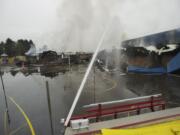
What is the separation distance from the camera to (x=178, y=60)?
2364cm

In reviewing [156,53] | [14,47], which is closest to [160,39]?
[156,53]

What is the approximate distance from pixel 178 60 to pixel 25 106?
64.2 ft

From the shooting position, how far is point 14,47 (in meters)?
89.8

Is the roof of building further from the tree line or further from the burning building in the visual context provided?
the tree line

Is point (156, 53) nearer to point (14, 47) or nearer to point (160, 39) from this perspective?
point (160, 39)

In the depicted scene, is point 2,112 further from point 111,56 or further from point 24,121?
point 111,56

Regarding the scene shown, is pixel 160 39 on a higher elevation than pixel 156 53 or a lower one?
higher

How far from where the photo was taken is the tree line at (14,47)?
87.6 meters

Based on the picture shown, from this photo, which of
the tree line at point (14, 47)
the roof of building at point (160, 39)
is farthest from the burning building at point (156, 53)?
the tree line at point (14, 47)

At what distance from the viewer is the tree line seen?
87.6 meters

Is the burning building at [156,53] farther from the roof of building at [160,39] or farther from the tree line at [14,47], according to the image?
the tree line at [14,47]

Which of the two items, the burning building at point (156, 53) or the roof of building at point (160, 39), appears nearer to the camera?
the roof of building at point (160, 39)

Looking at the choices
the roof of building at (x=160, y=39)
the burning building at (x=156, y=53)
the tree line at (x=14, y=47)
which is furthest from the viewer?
the tree line at (x=14, y=47)

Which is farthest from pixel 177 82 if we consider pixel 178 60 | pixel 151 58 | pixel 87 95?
pixel 87 95
